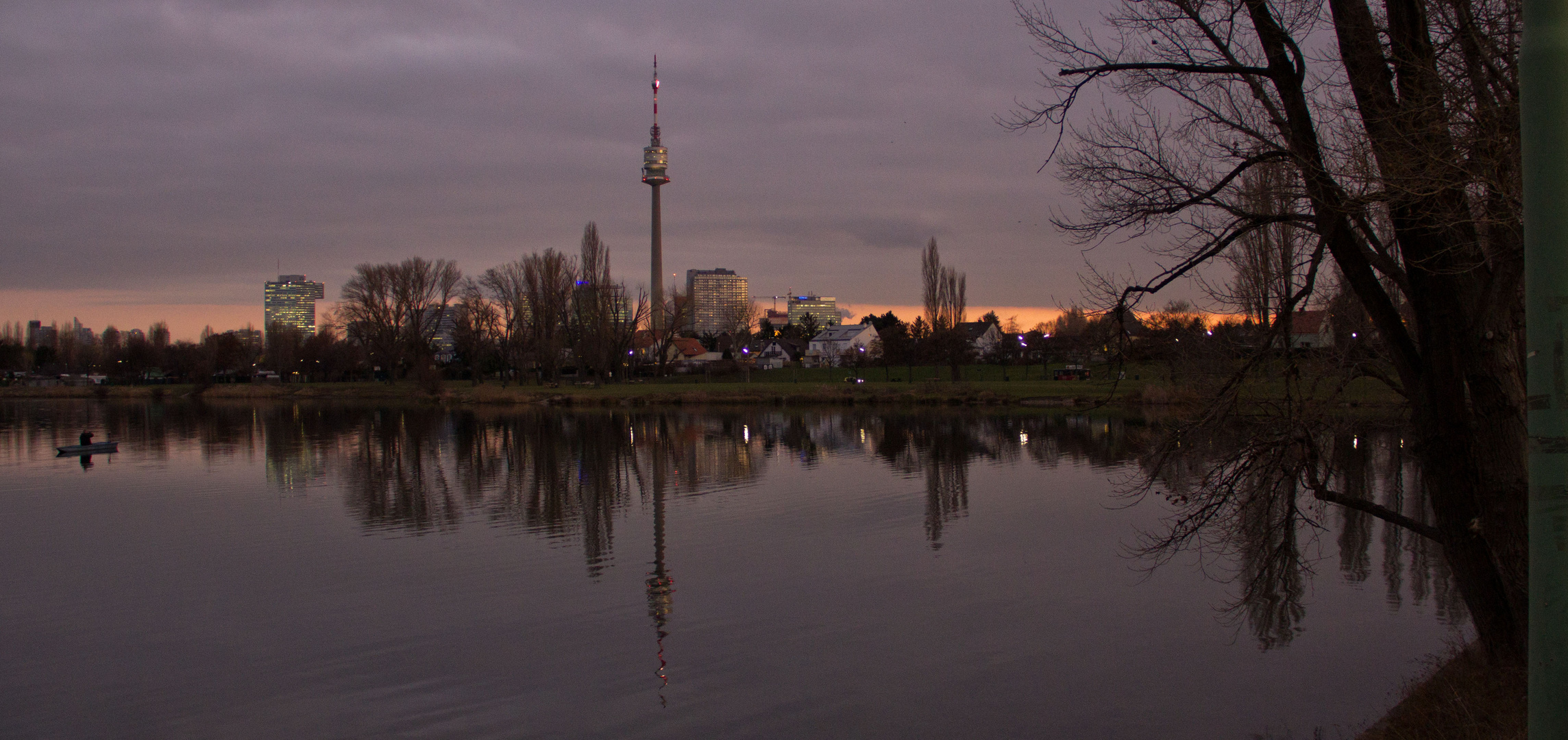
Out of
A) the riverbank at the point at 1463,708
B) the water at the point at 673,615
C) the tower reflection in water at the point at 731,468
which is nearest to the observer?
the riverbank at the point at 1463,708

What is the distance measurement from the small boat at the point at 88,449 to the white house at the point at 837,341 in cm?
7430

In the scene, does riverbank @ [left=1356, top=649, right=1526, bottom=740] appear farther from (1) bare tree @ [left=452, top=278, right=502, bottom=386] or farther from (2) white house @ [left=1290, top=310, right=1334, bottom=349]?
(1) bare tree @ [left=452, top=278, right=502, bottom=386]

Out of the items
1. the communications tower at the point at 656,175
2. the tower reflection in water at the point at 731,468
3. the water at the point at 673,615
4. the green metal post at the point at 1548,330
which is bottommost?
the water at the point at 673,615

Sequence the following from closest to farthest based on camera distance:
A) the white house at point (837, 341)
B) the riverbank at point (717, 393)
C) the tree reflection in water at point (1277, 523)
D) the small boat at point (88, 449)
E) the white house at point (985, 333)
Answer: the tree reflection in water at point (1277, 523)
the small boat at point (88, 449)
the riverbank at point (717, 393)
the white house at point (985, 333)
the white house at point (837, 341)

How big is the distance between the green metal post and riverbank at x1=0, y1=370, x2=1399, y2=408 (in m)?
33.7

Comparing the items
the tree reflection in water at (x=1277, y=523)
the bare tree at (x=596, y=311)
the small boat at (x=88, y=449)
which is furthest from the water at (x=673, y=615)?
the bare tree at (x=596, y=311)

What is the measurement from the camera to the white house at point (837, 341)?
10331 centimetres

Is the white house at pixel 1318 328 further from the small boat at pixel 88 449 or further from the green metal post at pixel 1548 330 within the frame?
the small boat at pixel 88 449

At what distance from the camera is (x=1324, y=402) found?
8156 mm

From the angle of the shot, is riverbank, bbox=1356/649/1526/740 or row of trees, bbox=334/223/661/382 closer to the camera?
riverbank, bbox=1356/649/1526/740

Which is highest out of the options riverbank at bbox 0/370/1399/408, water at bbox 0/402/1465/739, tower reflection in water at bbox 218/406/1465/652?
riverbank at bbox 0/370/1399/408

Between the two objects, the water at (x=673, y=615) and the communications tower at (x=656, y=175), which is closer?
the water at (x=673, y=615)

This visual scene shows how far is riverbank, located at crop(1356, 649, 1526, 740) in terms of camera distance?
6098mm

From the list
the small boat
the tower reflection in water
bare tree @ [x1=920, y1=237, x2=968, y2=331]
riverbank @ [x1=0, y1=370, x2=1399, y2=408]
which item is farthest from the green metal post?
bare tree @ [x1=920, y1=237, x2=968, y2=331]
